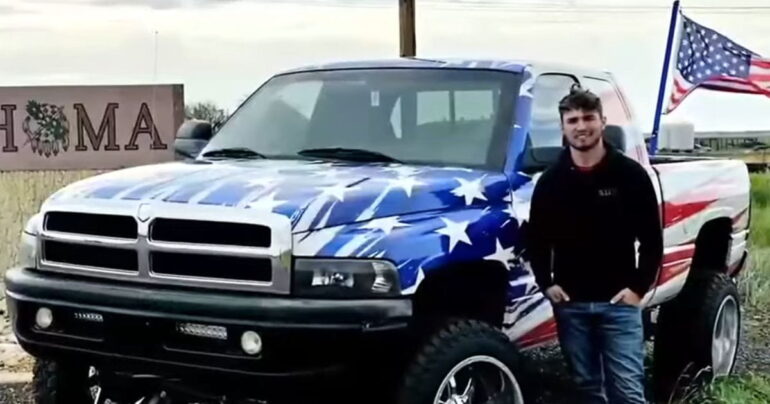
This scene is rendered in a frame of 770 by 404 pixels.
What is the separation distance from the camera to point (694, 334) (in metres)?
7.14

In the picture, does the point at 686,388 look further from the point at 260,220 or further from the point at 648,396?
the point at 260,220

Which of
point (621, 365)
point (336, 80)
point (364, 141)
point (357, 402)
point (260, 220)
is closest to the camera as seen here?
point (260, 220)

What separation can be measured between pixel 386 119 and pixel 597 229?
50.9 inches

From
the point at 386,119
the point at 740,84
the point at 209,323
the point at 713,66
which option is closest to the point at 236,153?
the point at 386,119

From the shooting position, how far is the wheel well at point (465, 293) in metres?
4.98

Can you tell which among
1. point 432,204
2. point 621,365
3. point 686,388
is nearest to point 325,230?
point 432,204

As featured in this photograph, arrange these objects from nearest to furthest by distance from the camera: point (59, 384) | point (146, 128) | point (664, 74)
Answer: point (59, 384)
point (664, 74)
point (146, 128)

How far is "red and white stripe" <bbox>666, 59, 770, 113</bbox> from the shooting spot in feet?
49.3

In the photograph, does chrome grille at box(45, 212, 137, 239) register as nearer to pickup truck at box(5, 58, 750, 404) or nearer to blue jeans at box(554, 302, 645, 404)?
pickup truck at box(5, 58, 750, 404)

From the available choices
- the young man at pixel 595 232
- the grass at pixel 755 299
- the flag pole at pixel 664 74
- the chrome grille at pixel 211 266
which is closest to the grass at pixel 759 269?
the grass at pixel 755 299

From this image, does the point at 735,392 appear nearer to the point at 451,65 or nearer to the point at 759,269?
the point at 451,65

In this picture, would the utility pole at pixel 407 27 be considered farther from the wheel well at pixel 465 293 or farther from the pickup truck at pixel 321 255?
the wheel well at pixel 465 293

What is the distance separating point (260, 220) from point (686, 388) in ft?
11.5

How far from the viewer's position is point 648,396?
7270 millimetres
